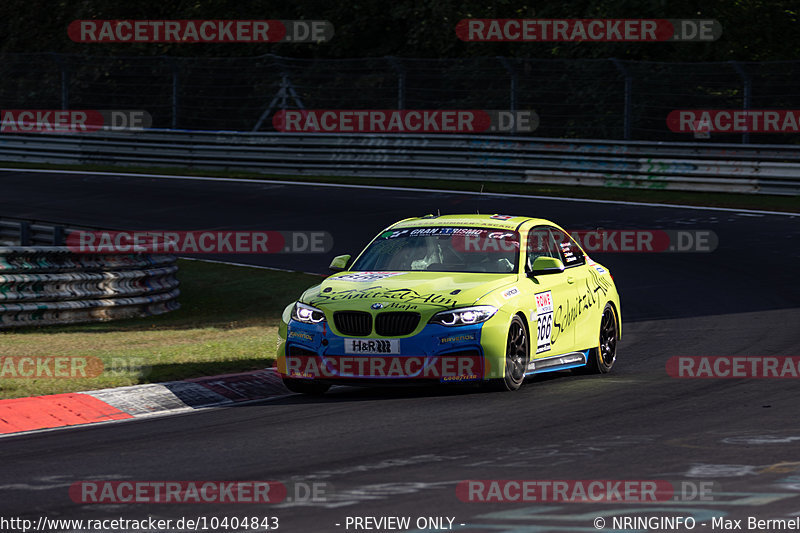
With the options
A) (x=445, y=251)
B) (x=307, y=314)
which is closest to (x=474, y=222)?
(x=445, y=251)

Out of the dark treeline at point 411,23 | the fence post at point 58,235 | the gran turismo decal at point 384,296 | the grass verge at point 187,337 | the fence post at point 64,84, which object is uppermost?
the dark treeline at point 411,23

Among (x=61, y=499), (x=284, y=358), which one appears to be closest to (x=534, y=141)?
(x=284, y=358)

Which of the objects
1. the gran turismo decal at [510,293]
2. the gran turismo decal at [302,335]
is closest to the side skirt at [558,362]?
the gran turismo decal at [510,293]

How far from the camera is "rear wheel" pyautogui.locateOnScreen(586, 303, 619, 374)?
484 inches

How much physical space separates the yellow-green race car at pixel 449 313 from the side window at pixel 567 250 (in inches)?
1.3

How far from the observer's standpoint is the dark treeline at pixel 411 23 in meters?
33.4

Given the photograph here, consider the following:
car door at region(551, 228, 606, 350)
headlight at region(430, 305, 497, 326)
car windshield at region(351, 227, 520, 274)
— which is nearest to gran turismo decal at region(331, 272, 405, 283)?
car windshield at region(351, 227, 520, 274)

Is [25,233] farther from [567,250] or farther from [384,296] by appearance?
[384,296]

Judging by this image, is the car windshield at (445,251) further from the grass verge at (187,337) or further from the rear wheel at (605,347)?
the grass verge at (187,337)

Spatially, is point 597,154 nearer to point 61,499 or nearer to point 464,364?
point 464,364

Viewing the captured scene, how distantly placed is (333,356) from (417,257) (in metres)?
1.62

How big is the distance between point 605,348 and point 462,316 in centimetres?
247

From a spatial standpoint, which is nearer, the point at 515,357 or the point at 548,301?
the point at 515,357

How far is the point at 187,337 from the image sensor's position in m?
14.7
